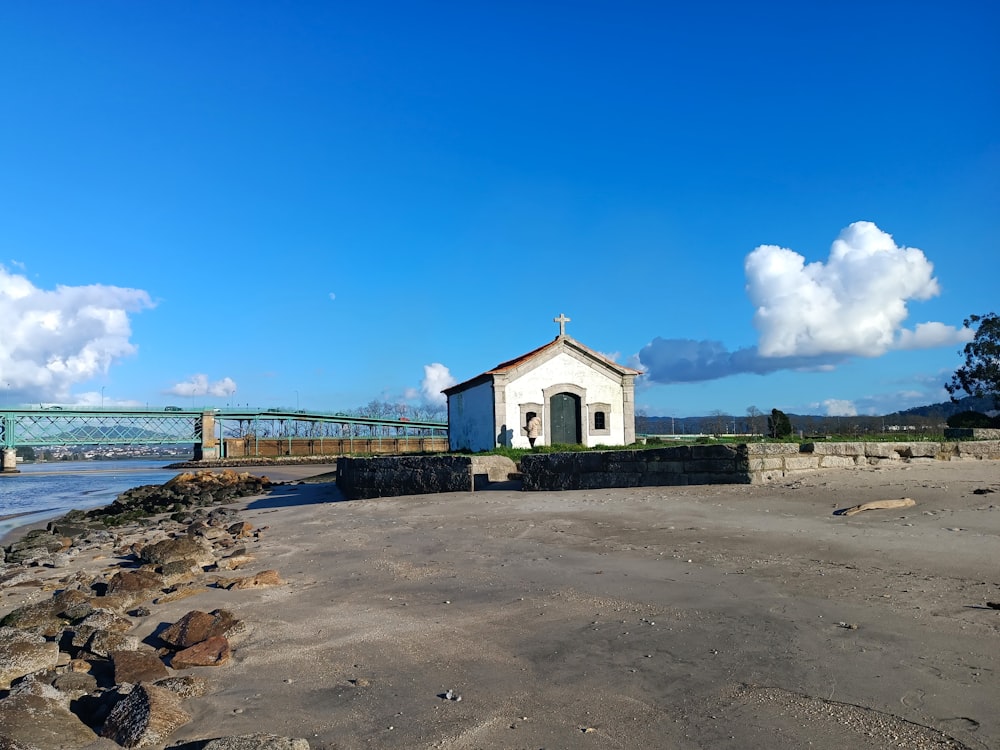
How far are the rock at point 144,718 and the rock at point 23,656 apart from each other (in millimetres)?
1581

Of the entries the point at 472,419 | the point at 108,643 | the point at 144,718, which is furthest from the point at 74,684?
the point at 472,419

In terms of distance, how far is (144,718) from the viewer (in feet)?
13.8

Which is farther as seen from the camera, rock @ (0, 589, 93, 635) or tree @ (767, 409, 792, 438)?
tree @ (767, 409, 792, 438)

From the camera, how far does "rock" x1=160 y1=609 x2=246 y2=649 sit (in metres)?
5.93

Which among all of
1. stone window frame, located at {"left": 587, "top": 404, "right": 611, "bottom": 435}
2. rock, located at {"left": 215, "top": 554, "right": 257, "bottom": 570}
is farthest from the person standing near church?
A: rock, located at {"left": 215, "top": 554, "right": 257, "bottom": 570}

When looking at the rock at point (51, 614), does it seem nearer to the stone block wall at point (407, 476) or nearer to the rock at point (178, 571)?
the rock at point (178, 571)

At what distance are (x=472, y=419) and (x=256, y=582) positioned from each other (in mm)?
20015

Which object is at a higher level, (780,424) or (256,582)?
(780,424)

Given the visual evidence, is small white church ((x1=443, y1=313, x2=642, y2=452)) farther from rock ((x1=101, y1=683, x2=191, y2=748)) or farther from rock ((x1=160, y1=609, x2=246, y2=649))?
rock ((x1=101, y1=683, x2=191, y2=748))

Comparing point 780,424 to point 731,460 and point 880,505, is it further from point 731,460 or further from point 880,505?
point 880,505

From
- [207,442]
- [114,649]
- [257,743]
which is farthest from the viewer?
[207,442]

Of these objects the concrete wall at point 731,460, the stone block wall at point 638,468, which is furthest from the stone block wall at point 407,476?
the concrete wall at point 731,460

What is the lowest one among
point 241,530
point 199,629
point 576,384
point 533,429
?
point 241,530

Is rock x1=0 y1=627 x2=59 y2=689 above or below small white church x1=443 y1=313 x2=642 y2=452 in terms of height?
below
